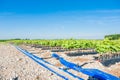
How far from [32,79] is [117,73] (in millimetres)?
4393

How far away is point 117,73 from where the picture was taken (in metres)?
12.0

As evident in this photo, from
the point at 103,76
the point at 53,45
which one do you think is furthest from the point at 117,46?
the point at 53,45

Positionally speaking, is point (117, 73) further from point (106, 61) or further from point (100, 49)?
point (100, 49)

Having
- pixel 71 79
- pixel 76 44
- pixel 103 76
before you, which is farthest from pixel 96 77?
pixel 76 44

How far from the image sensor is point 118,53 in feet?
72.2

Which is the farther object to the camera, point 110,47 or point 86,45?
point 86,45

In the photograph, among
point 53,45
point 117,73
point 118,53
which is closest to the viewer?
point 117,73

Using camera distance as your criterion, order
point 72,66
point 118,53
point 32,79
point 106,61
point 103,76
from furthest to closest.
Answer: point 118,53, point 106,61, point 72,66, point 32,79, point 103,76

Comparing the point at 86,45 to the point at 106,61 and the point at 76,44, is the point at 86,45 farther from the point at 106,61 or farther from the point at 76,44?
the point at 106,61

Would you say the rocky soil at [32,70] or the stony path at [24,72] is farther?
the rocky soil at [32,70]

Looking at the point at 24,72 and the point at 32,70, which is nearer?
the point at 24,72

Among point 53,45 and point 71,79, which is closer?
point 71,79

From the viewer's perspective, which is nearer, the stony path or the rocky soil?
the stony path

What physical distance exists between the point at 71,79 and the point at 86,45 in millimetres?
22810
